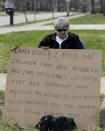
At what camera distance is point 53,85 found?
17.1ft

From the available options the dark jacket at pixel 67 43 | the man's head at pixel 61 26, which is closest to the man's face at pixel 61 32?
the man's head at pixel 61 26

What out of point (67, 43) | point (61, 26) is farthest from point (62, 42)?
point (61, 26)

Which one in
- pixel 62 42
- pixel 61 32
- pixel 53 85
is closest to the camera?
pixel 53 85

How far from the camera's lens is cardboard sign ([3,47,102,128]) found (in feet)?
17.0

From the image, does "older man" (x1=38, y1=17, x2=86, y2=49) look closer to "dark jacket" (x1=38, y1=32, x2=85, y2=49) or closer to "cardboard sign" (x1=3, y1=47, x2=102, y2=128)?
"dark jacket" (x1=38, y1=32, x2=85, y2=49)

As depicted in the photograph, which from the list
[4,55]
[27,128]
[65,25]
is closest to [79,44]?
[65,25]

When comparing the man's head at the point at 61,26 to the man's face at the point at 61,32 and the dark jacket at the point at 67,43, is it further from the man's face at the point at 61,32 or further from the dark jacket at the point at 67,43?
the dark jacket at the point at 67,43

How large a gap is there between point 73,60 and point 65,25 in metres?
0.46

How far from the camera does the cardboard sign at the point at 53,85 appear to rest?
5168 millimetres

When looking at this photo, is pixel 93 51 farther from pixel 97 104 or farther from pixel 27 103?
pixel 27 103

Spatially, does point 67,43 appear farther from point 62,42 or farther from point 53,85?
point 53,85

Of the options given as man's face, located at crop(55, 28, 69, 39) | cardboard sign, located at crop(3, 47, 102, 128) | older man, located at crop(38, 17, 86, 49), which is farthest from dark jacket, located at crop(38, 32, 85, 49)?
cardboard sign, located at crop(3, 47, 102, 128)

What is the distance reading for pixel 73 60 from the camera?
5195mm

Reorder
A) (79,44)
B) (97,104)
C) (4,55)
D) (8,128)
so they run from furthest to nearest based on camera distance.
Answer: (4,55)
(79,44)
(97,104)
(8,128)
